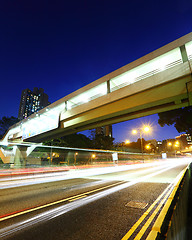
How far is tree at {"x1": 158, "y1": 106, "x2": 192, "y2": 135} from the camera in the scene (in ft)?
55.9

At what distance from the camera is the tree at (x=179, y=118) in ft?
55.9

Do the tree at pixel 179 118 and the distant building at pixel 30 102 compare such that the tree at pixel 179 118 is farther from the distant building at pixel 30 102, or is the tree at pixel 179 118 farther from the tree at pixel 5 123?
the distant building at pixel 30 102

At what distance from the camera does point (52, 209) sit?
502 centimetres

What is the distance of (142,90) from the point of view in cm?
1085

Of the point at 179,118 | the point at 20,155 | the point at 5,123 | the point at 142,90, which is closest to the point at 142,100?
the point at 142,90

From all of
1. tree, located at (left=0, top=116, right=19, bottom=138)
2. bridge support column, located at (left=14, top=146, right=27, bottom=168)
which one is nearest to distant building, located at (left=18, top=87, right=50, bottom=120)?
tree, located at (left=0, top=116, right=19, bottom=138)

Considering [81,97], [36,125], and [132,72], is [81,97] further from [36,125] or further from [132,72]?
[36,125]

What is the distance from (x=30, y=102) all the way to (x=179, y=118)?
154826 mm

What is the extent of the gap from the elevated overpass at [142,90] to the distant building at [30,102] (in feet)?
457

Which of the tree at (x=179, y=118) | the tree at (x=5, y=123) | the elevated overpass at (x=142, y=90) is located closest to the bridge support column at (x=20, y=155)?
the elevated overpass at (x=142, y=90)

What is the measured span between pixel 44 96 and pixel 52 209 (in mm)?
174634

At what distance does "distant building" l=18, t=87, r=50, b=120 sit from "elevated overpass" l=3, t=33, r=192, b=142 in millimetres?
139420

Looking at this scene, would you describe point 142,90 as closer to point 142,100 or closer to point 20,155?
point 142,100

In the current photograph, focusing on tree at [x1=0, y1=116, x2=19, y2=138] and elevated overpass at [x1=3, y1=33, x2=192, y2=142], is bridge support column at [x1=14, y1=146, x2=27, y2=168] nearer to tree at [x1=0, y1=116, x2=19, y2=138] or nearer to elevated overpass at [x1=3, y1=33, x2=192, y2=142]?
elevated overpass at [x1=3, y1=33, x2=192, y2=142]
